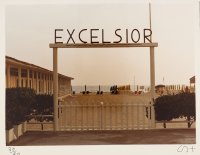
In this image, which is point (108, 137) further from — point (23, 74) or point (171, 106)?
point (23, 74)

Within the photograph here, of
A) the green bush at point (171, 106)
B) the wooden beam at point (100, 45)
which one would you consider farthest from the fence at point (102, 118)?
the wooden beam at point (100, 45)

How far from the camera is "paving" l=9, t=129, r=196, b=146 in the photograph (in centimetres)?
500

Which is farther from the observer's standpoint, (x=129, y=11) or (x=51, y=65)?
(x=51, y=65)

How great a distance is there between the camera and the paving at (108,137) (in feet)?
16.4

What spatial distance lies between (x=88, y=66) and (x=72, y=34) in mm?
504

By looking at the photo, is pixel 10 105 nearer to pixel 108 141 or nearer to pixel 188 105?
pixel 108 141

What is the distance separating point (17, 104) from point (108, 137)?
145 centimetres

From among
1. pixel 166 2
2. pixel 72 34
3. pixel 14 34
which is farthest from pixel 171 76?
pixel 14 34

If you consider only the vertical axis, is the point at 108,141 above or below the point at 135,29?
below

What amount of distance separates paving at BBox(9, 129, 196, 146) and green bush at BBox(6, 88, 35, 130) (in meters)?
0.30

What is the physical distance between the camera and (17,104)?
206 inches

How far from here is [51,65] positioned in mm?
6070
